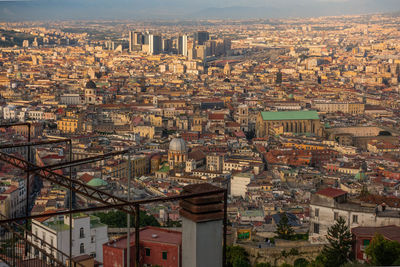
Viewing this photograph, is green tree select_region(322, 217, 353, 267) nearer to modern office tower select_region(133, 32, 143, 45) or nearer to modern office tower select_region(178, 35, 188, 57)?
modern office tower select_region(178, 35, 188, 57)

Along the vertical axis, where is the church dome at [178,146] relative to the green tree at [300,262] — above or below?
above

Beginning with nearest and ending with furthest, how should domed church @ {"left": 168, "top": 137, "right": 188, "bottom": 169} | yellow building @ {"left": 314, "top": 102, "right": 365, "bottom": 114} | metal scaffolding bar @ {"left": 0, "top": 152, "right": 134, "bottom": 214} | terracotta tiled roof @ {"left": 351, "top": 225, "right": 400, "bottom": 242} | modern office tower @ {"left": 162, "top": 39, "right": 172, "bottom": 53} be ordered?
metal scaffolding bar @ {"left": 0, "top": 152, "right": 134, "bottom": 214} → terracotta tiled roof @ {"left": 351, "top": 225, "right": 400, "bottom": 242} → domed church @ {"left": 168, "top": 137, "right": 188, "bottom": 169} → yellow building @ {"left": 314, "top": 102, "right": 365, "bottom": 114} → modern office tower @ {"left": 162, "top": 39, "right": 172, "bottom": 53}

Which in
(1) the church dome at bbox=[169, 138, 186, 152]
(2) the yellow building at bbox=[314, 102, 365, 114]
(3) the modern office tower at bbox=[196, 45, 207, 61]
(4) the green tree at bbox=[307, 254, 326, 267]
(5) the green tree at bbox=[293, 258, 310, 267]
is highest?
(3) the modern office tower at bbox=[196, 45, 207, 61]

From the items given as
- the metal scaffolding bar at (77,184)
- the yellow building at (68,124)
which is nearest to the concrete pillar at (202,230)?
the metal scaffolding bar at (77,184)

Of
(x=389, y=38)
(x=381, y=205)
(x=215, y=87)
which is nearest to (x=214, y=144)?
(x=381, y=205)

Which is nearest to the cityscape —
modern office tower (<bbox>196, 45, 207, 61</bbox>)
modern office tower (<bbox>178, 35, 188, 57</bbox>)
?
modern office tower (<bbox>196, 45, 207, 61</bbox>)

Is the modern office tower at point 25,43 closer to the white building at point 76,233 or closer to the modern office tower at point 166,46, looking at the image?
the modern office tower at point 166,46
